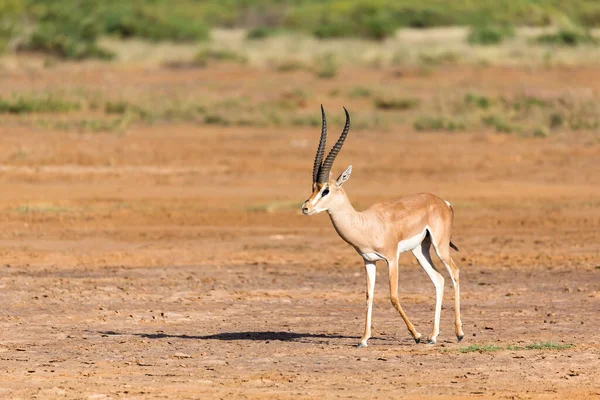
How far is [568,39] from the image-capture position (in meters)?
45.8

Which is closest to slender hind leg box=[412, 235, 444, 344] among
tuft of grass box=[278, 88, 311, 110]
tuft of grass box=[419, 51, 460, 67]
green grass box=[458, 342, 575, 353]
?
green grass box=[458, 342, 575, 353]

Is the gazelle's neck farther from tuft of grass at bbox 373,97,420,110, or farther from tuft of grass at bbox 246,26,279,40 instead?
tuft of grass at bbox 246,26,279,40

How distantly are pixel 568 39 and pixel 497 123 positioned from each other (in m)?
19.9

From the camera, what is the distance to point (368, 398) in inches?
313

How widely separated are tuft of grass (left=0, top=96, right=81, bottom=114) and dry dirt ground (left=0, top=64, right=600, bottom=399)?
1.63 meters

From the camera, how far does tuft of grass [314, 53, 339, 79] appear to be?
36.6 m

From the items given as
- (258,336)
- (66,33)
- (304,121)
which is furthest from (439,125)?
(66,33)

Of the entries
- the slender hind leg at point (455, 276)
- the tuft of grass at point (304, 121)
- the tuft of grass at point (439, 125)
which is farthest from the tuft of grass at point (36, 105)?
the slender hind leg at point (455, 276)

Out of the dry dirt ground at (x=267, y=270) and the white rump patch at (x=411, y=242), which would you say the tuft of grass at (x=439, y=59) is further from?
the white rump patch at (x=411, y=242)

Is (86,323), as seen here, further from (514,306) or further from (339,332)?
(514,306)

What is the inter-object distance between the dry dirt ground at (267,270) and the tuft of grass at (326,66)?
9.55 m

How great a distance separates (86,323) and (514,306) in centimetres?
403

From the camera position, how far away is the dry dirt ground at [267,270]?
8.71 meters

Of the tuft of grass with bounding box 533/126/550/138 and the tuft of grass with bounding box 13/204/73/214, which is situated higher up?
the tuft of grass with bounding box 533/126/550/138
